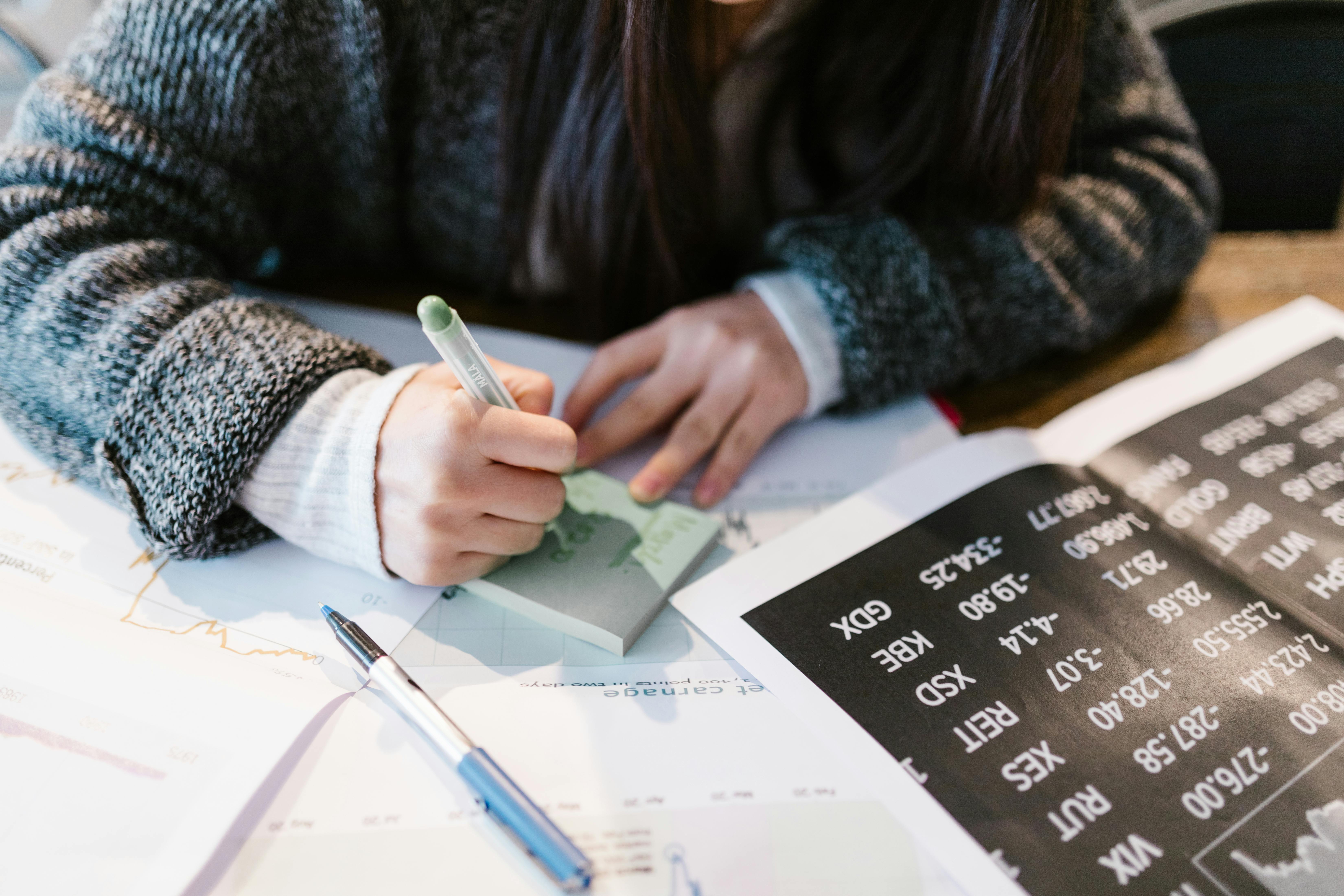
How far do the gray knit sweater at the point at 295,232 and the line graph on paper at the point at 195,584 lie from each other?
0.7 inches

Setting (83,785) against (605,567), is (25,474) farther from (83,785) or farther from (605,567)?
(605,567)

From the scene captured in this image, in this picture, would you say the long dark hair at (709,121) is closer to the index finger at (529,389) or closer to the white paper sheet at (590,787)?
the index finger at (529,389)

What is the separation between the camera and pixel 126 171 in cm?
42

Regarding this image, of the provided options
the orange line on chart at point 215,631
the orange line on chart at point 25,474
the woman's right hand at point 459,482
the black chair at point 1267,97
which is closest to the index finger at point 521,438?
the woman's right hand at point 459,482

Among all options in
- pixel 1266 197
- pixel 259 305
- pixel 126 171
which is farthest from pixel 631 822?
pixel 1266 197

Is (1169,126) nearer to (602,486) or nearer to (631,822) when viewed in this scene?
(602,486)

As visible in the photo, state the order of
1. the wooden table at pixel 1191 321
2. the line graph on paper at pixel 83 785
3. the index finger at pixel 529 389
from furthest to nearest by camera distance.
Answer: the wooden table at pixel 1191 321, the index finger at pixel 529 389, the line graph on paper at pixel 83 785

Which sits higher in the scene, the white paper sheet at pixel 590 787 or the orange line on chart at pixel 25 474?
the orange line on chart at pixel 25 474

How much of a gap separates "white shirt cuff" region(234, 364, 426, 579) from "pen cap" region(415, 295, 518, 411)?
50 mm

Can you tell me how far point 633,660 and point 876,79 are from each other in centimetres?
45

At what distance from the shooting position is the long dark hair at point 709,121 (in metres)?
0.44

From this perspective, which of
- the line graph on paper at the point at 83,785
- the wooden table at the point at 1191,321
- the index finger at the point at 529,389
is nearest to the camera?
the line graph on paper at the point at 83,785

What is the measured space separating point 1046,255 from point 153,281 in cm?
55

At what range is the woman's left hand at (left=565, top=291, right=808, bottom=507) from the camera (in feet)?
1.43
